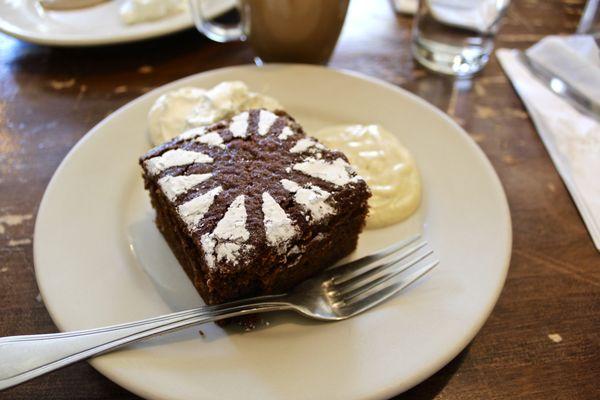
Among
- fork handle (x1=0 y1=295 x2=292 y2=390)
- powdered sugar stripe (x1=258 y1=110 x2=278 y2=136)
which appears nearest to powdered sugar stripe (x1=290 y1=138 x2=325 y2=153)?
powdered sugar stripe (x1=258 y1=110 x2=278 y2=136)

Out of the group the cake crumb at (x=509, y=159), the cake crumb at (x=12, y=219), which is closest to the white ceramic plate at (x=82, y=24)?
the cake crumb at (x=12, y=219)

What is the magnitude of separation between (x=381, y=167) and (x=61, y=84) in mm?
1539

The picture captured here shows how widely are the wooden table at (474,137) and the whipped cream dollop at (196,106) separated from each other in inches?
16.2

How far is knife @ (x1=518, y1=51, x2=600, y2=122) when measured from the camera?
6.54 feet

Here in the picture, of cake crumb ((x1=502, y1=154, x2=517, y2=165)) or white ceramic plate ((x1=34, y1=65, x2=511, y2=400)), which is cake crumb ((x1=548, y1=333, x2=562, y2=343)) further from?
cake crumb ((x1=502, y1=154, x2=517, y2=165))

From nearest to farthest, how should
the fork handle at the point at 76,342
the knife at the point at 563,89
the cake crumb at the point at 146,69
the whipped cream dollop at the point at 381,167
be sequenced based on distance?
the fork handle at the point at 76,342, the whipped cream dollop at the point at 381,167, the knife at the point at 563,89, the cake crumb at the point at 146,69

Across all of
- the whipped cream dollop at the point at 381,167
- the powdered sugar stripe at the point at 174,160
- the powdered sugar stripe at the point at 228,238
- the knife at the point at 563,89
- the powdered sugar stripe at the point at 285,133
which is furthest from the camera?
the knife at the point at 563,89

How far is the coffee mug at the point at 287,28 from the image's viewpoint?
1.92 m

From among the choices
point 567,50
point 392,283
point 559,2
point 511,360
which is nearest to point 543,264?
point 511,360

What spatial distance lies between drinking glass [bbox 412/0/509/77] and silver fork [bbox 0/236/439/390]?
1.22m

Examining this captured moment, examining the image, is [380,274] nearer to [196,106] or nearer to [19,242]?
[196,106]

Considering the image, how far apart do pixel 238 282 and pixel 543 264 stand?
100 cm

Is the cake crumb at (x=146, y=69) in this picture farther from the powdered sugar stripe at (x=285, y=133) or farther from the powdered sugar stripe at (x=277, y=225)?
the powdered sugar stripe at (x=277, y=225)

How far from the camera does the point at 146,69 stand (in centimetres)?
223
